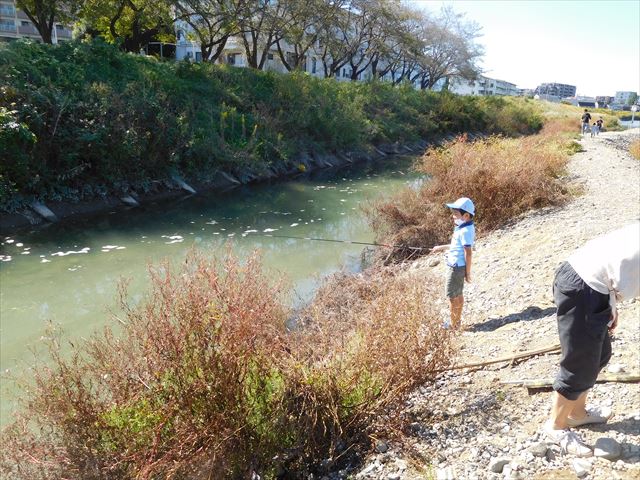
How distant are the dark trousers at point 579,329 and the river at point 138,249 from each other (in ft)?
10.5

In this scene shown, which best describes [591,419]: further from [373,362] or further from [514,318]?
[514,318]

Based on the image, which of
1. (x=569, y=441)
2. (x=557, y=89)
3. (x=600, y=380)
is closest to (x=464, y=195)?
(x=600, y=380)

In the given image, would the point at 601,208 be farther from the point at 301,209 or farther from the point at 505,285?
the point at 301,209

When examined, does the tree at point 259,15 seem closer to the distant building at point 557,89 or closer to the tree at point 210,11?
the tree at point 210,11

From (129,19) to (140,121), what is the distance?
13.0 meters

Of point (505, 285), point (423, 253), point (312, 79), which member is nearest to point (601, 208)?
point (423, 253)

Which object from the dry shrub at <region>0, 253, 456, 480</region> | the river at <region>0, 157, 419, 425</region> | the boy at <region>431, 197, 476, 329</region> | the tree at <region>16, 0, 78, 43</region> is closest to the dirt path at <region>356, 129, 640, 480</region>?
the dry shrub at <region>0, 253, 456, 480</region>

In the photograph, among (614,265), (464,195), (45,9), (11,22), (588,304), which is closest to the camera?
(614,265)

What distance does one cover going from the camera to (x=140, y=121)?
1548 cm

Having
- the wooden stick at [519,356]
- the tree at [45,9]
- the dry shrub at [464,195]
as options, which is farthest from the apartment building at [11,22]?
the wooden stick at [519,356]

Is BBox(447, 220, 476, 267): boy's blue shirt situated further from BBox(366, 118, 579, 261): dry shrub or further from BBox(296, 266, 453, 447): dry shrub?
BBox(366, 118, 579, 261): dry shrub

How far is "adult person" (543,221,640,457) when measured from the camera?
2.59 m

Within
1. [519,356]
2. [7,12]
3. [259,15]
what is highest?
[7,12]

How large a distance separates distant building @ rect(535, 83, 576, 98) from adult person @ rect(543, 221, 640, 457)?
183 metres
